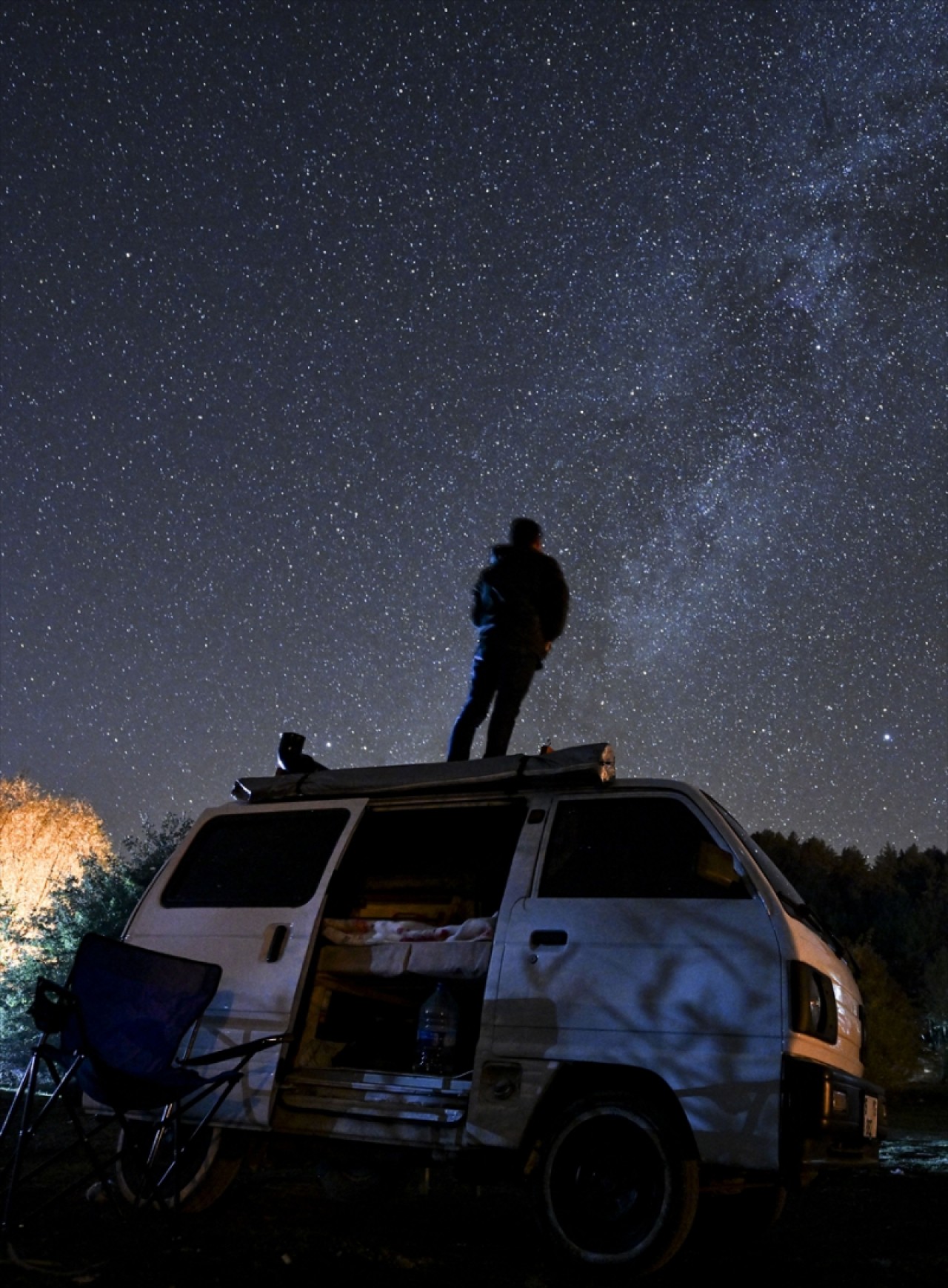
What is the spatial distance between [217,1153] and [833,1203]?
3.63 metres

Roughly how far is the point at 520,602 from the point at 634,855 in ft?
9.97

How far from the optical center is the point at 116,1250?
4023mm

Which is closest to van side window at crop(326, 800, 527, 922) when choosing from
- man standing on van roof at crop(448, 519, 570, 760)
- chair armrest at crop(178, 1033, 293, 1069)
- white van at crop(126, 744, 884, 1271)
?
white van at crop(126, 744, 884, 1271)

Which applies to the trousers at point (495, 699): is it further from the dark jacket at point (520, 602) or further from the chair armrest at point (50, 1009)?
the chair armrest at point (50, 1009)

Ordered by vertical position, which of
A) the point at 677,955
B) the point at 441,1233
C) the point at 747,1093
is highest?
the point at 677,955

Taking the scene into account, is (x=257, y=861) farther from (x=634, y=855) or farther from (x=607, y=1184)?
(x=607, y=1184)

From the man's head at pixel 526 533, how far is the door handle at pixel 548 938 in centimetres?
374

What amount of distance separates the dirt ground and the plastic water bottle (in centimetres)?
52

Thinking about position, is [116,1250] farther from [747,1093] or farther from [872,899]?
[872,899]

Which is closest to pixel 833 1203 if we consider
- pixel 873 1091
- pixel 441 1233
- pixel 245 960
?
pixel 873 1091

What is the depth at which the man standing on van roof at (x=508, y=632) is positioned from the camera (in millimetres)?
7258

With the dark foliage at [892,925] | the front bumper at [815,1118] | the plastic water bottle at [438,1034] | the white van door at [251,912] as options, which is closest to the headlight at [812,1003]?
the front bumper at [815,1118]

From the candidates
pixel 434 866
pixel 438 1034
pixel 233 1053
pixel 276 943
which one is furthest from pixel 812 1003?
pixel 434 866

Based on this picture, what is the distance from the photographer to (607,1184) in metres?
4.11
